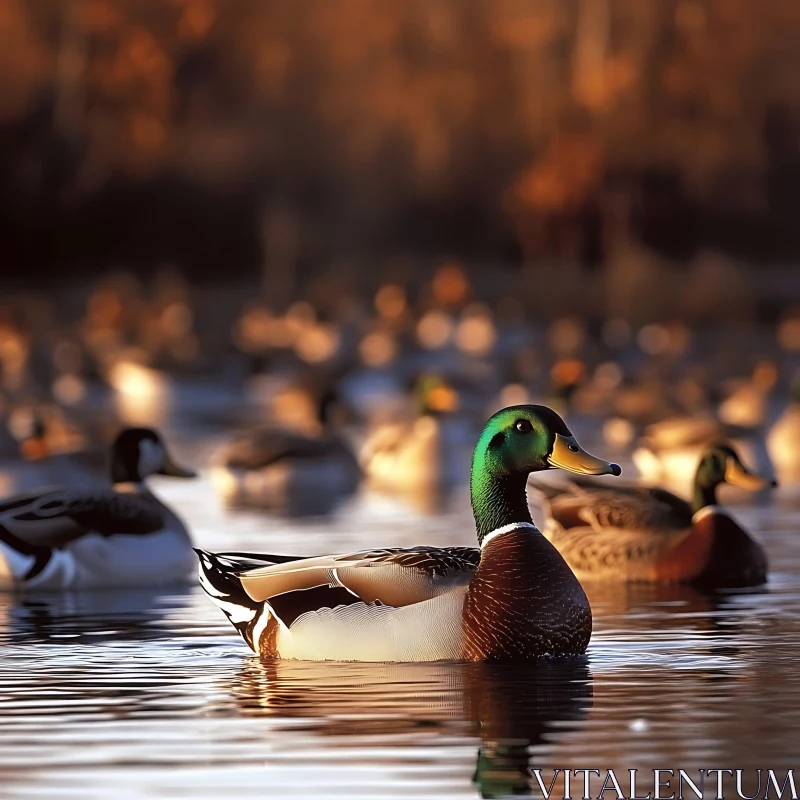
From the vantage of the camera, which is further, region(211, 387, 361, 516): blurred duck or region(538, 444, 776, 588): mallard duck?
region(211, 387, 361, 516): blurred duck

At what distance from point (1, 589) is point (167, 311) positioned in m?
28.6

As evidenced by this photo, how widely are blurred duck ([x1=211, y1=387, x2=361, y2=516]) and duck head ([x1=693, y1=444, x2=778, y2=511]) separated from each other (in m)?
5.34

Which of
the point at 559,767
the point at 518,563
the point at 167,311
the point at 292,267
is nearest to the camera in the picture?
the point at 559,767

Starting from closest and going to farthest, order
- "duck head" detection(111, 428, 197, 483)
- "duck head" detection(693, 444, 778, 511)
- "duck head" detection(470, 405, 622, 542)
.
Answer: "duck head" detection(470, 405, 622, 542) < "duck head" detection(693, 444, 778, 511) < "duck head" detection(111, 428, 197, 483)

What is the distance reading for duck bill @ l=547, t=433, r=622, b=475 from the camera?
9.46 m

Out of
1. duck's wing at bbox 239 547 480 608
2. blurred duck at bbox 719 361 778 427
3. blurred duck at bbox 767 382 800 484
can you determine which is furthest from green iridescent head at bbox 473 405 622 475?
blurred duck at bbox 719 361 778 427

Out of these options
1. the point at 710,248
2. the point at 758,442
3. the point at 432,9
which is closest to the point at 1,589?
the point at 758,442

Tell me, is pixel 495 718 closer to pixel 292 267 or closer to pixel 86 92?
pixel 292 267

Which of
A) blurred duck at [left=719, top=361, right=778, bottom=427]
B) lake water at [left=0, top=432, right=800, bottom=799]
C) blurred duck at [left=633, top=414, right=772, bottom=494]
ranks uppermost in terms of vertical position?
blurred duck at [left=719, top=361, right=778, bottom=427]

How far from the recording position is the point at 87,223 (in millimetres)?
48438

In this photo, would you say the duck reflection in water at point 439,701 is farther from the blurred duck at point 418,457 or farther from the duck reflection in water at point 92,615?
the blurred duck at point 418,457

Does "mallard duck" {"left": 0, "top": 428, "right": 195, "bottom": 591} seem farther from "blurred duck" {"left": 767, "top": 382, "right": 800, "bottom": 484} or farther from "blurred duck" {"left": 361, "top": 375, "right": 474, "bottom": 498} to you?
"blurred duck" {"left": 767, "top": 382, "right": 800, "bottom": 484}

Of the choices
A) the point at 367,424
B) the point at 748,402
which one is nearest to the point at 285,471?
the point at 748,402

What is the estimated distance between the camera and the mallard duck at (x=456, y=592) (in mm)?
9125
